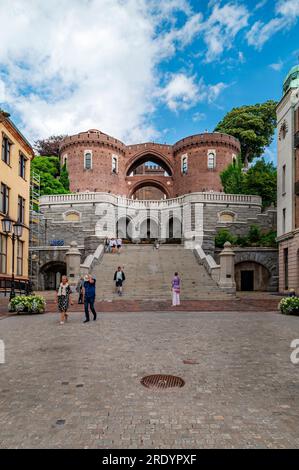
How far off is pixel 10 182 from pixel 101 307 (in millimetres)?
12535

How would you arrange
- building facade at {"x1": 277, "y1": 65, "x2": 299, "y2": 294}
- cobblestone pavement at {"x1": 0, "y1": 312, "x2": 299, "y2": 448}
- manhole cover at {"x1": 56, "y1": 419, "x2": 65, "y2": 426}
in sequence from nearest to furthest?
cobblestone pavement at {"x1": 0, "y1": 312, "x2": 299, "y2": 448} < manhole cover at {"x1": 56, "y1": 419, "x2": 65, "y2": 426} < building facade at {"x1": 277, "y1": 65, "x2": 299, "y2": 294}

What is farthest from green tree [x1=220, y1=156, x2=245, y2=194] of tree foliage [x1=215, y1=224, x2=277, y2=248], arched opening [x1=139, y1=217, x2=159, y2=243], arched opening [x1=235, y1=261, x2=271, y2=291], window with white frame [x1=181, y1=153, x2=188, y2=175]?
arched opening [x1=235, y1=261, x2=271, y2=291]

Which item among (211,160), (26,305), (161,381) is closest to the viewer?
(161,381)

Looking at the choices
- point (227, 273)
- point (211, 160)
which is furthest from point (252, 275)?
point (211, 160)

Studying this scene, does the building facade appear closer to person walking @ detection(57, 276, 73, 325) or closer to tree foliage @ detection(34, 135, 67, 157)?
person walking @ detection(57, 276, 73, 325)

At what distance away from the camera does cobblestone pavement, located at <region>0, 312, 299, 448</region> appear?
395 centimetres

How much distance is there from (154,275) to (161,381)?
1857 centimetres

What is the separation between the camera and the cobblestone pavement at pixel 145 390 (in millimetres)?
3953

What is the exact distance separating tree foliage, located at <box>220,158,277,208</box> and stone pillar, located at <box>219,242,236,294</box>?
900 inches

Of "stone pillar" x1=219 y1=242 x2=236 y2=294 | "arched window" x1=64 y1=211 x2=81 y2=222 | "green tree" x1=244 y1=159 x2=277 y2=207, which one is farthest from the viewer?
"green tree" x1=244 y1=159 x2=277 y2=207

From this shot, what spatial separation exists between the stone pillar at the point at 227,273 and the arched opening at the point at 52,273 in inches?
628

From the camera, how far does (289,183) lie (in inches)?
1089

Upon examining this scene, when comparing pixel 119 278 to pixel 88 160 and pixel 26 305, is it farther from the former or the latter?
pixel 88 160
